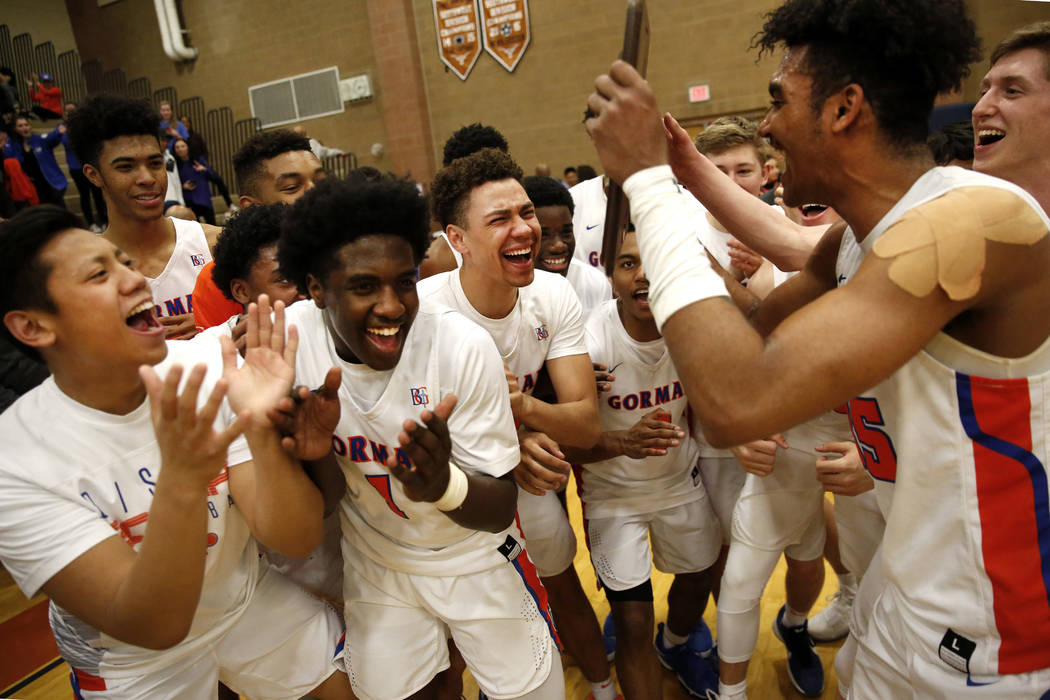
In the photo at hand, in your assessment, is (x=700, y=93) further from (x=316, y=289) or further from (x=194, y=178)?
(x=316, y=289)

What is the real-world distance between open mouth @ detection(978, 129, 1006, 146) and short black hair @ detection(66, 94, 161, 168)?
4039 millimetres

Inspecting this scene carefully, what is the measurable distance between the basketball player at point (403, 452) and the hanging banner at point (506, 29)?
11098mm

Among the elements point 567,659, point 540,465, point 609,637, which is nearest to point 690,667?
point 609,637

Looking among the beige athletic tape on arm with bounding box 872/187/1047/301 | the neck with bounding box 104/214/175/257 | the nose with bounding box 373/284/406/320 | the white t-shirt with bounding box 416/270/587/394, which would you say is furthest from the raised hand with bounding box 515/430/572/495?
the neck with bounding box 104/214/175/257

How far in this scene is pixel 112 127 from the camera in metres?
3.43

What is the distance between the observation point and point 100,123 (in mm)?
3396

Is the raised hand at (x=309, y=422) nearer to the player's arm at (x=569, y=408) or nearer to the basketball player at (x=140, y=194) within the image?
the player's arm at (x=569, y=408)

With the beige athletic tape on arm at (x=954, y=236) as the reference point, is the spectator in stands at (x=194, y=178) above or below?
above

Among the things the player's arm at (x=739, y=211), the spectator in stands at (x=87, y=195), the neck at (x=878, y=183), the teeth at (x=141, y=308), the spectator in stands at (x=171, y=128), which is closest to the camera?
the neck at (x=878, y=183)

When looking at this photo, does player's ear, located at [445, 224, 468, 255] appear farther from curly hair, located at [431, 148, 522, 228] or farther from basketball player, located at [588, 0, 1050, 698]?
basketball player, located at [588, 0, 1050, 698]

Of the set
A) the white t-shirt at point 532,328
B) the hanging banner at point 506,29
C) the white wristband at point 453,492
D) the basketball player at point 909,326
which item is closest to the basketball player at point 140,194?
the white t-shirt at point 532,328

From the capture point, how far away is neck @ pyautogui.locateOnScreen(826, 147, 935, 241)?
1.53 m

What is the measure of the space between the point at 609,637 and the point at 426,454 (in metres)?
2.28

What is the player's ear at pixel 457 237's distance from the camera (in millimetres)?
3020
